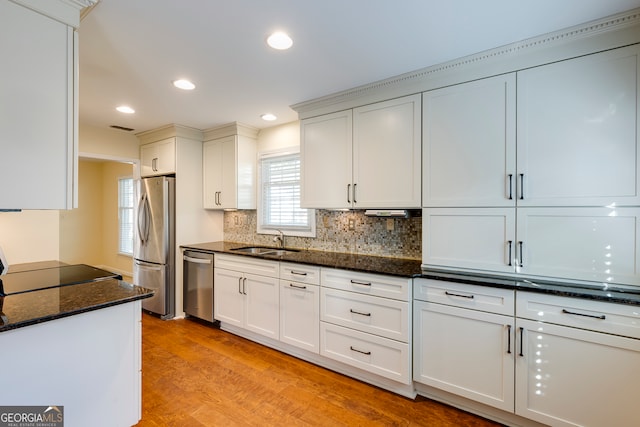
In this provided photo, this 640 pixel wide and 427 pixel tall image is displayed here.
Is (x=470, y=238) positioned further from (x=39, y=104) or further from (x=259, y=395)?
(x=39, y=104)

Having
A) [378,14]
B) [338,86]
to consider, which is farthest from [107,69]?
[378,14]

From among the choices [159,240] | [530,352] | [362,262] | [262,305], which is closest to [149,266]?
[159,240]

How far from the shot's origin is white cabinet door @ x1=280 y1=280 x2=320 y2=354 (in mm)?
2652

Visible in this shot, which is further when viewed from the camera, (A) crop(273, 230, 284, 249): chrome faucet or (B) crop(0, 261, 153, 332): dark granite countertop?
(A) crop(273, 230, 284, 249): chrome faucet

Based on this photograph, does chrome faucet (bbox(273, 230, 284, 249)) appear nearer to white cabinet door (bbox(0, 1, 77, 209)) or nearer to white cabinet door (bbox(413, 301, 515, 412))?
white cabinet door (bbox(413, 301, 515, 412))

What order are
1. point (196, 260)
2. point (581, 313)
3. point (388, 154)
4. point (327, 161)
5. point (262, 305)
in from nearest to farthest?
point (581, 313)
point (388, 154)
point (327, 161)
point (262, 305)
point (196, 260)

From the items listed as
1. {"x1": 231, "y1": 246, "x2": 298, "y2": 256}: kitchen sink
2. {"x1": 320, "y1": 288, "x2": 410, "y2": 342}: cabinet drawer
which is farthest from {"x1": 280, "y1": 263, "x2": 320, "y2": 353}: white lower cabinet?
{"x1": 231, "y1": 246, "x2": 298, "y2": 256}: kitchen sink

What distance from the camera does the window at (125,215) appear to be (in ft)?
18.7

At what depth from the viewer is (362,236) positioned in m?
3.10

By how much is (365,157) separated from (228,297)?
2171mm

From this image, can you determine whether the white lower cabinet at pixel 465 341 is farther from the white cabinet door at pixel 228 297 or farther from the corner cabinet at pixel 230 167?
the corner cabinet at pixel 230 167

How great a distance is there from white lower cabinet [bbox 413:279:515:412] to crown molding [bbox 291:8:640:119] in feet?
4.90

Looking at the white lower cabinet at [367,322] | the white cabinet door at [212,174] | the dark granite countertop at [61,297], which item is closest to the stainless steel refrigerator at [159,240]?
the white cabinet door at [212,174]

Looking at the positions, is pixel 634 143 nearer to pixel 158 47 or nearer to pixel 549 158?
pixel 549 158
